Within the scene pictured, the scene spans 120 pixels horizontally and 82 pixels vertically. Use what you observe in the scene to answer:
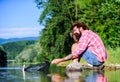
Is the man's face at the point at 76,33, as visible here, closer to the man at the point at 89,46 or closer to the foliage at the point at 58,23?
the man at the point at 89,46

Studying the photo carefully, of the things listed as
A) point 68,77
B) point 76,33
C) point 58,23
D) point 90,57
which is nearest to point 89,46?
point 90,57

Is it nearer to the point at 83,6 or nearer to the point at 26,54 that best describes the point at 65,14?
the point at 83,6

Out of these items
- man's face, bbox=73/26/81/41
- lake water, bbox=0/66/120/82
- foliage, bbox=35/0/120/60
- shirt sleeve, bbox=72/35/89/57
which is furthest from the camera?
foliage, bbox=35/0/120/60

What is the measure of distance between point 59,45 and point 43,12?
6.25 meters

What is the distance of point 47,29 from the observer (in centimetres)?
6178

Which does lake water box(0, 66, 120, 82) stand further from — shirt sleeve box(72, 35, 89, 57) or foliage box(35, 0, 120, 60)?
foliage box(35, 0, 120, 60)

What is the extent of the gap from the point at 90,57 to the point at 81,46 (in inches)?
16.8

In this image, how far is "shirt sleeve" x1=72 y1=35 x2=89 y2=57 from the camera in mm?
10267

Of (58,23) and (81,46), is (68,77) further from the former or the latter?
(58,23)

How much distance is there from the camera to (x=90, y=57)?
10781mm

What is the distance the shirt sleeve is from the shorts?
6.3 inches

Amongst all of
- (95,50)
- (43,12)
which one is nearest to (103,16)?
(43,12)

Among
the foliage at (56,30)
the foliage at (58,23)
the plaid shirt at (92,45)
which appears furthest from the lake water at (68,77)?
the foliage at (56,30)

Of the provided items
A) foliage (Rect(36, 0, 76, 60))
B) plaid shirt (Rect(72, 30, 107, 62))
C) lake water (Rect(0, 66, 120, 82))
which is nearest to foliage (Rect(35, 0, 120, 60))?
foliage (Rect(36, 0, 76, 60))
